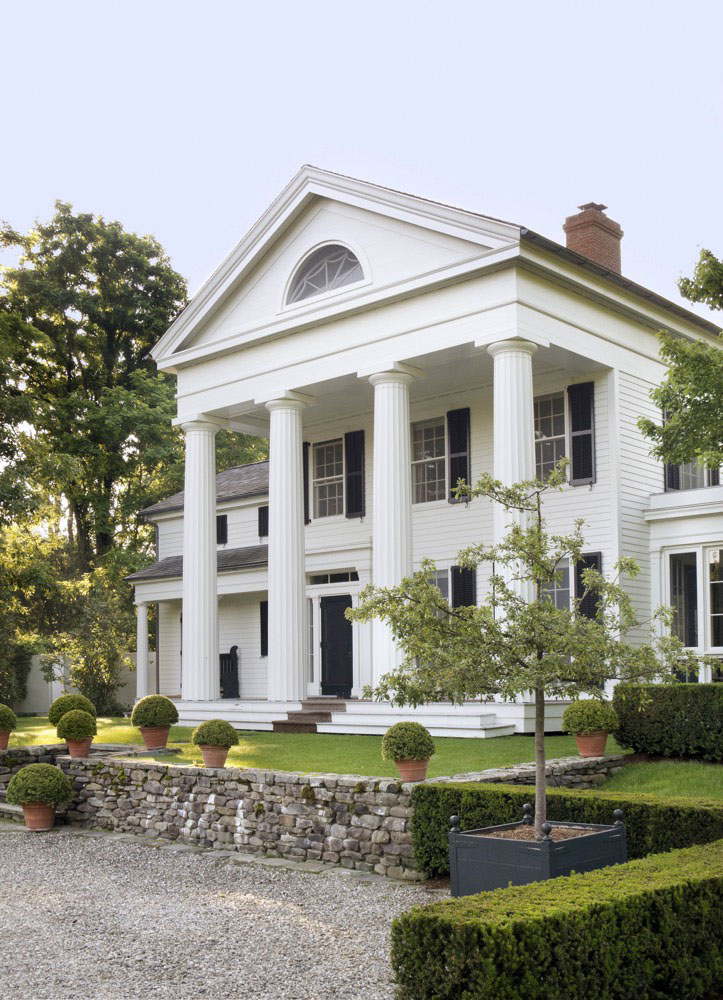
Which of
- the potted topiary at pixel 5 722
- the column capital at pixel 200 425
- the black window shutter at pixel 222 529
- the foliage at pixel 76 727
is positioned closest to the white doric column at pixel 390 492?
the column capital at pixel 200 425

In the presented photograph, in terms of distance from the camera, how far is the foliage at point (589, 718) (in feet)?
45.4

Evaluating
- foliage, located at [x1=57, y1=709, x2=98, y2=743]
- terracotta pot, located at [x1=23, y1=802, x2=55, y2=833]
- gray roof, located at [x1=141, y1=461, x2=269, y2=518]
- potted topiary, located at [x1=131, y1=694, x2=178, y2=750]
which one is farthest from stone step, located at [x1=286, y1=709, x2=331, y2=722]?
gray roof, located at [x1=141, y1=461, x2=269, y2=518]

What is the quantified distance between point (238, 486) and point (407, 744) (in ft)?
63.4

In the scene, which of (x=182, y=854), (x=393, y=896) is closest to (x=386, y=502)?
(x=182, y=854)

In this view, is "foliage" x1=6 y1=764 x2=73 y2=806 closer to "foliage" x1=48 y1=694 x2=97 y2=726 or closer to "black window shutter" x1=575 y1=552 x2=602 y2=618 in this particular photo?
"foliage" x1=48 y1=694 x2=97 y2=726

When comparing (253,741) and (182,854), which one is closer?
(182,854)

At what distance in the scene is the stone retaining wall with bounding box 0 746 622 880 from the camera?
11.5 m

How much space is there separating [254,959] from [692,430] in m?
9.84

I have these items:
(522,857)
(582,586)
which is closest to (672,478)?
(582,586)

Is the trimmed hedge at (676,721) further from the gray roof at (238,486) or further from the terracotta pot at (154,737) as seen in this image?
the gray roof at (238,486)

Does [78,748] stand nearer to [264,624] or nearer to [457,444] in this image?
[457,444]

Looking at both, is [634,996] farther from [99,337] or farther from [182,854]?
[99,337]

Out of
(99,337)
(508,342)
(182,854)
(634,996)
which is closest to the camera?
(634,996)

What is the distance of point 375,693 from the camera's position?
31.1 feet
